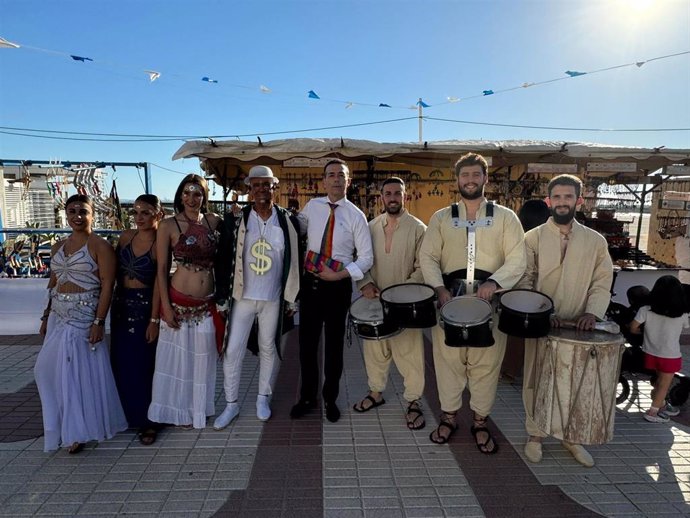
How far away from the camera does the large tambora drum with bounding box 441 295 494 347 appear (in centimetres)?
259

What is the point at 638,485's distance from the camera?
2602 mm

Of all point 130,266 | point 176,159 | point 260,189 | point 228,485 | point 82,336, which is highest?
point 176,159

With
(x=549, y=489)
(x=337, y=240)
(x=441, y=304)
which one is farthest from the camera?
(x=337, y=240)

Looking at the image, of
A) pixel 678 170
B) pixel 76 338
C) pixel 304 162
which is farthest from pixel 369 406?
pixel 678 170

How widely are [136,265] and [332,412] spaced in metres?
1.91

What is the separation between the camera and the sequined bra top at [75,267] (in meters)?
2.86

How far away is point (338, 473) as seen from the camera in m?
2.70

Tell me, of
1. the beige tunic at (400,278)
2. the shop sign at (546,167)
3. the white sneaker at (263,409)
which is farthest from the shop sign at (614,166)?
the white sneaker at (263,409)

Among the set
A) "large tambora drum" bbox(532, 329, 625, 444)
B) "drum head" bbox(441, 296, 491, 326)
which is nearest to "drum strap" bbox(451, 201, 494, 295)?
"drum head" bbox(441, 296, 491, 326)

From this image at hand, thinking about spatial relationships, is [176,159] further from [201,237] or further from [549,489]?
[549,489]

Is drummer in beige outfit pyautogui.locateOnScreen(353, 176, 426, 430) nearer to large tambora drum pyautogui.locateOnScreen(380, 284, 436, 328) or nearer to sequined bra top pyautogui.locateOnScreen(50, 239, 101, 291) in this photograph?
large tambora drum pyautogui.locateOnScreen(380, 284, 436, 328)

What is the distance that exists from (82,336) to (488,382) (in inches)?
116

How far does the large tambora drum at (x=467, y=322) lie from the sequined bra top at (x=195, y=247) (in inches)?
68.1

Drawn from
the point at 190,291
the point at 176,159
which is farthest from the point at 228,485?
the point at 176,159
